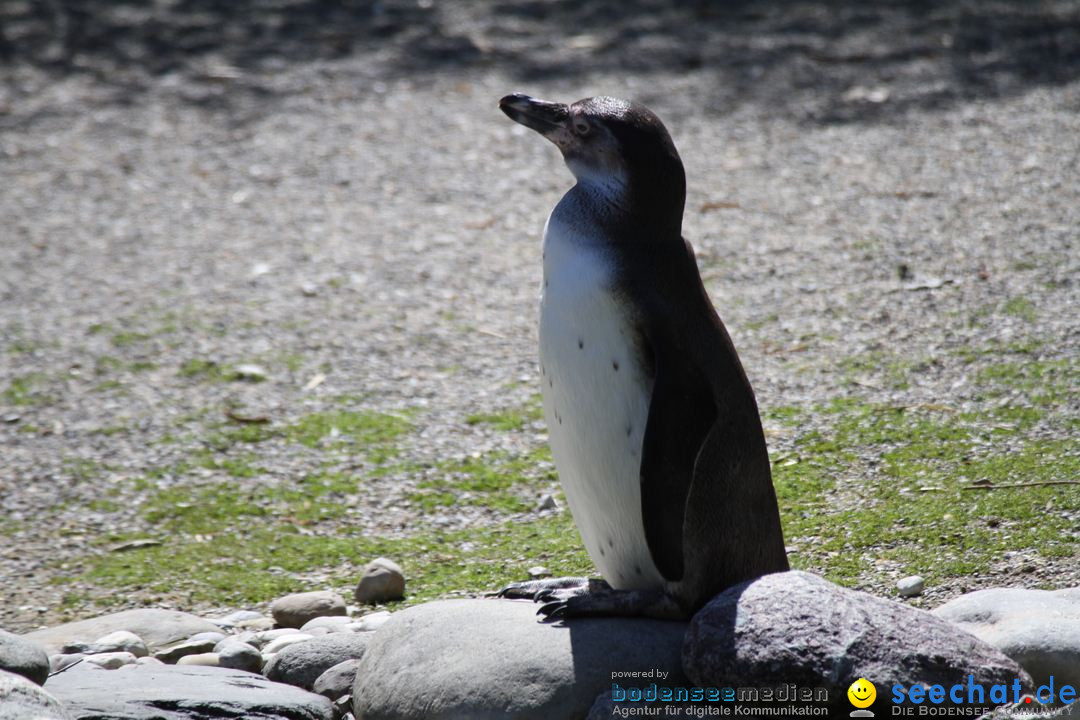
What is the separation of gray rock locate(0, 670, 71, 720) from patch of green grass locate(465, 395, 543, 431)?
8.65 feet

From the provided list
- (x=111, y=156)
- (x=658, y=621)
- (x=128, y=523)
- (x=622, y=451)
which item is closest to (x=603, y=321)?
(x=622, y=451)

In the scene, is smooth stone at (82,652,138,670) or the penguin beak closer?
→ the penguin beak

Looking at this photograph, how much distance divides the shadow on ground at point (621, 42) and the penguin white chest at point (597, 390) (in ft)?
19.9

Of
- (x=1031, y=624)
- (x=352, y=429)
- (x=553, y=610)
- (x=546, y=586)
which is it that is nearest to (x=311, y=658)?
(x=546, y=586)

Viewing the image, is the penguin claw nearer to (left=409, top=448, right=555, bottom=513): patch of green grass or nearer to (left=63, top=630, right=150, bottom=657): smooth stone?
(left=63, top=630, right=150, bottom=657): smooth stone

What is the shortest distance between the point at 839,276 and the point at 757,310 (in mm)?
537

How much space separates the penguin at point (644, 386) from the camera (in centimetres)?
296

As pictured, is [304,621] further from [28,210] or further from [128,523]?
[28,210]

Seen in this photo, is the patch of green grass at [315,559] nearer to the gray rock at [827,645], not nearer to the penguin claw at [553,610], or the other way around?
the penguin claw at [553,610]

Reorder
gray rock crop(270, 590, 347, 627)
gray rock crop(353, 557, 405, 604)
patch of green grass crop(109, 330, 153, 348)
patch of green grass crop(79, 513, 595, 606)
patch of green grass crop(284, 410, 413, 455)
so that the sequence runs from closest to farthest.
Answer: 1. gray rock crop(270, 590, 347, 627)
2. gray rock crop(353, 557, 405, 604)
3. patch of green grass crop(79, 513, 595, 606)
4. patch of green grass crop(284, 410, 413, 455)
5. patch of green grass crop(109, 330, 153, 348)

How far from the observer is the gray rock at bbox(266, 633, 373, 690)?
3494 millimetres

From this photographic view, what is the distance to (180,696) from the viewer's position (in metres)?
3.05

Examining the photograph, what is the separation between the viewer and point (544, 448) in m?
5.10

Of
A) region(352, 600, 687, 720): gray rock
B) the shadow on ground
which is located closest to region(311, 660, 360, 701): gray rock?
region(352, 600, 687, 720): gray rock
